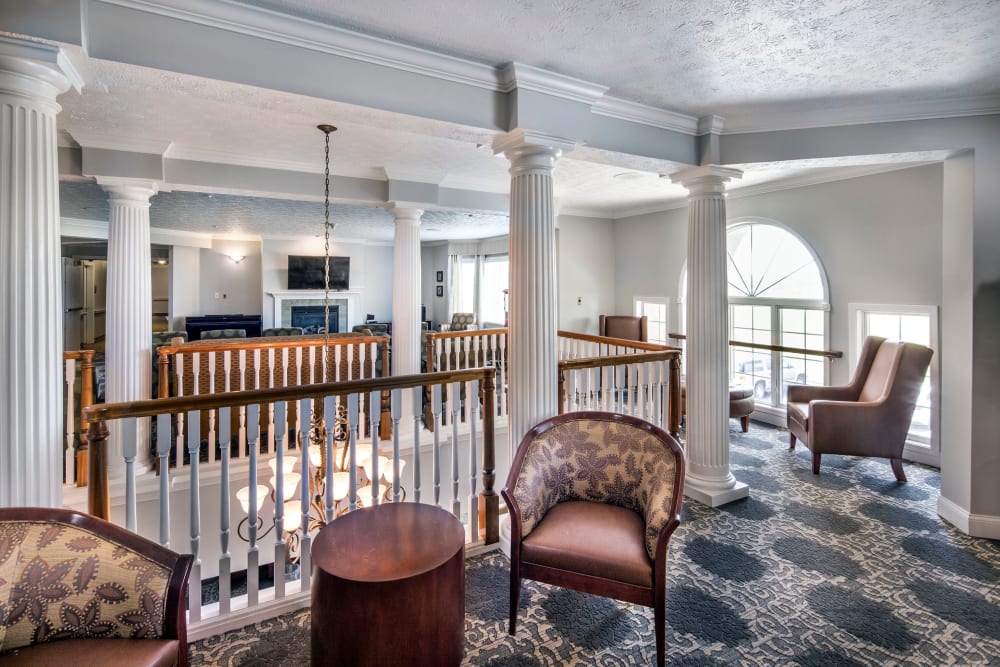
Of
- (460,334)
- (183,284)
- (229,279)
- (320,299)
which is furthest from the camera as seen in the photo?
(320,299)

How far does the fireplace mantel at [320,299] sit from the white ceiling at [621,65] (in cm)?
677

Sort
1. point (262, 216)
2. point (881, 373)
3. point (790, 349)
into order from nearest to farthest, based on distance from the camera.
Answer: point (881, 373)
point (790, 349)
point (262, 216)

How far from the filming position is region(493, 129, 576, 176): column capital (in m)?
2.63

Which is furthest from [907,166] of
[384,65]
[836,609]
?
[384,65]

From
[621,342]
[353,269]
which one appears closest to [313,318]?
[353,269]

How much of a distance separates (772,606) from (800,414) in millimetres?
2354

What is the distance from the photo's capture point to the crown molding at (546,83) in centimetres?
249

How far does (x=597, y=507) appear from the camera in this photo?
2305 millimetres

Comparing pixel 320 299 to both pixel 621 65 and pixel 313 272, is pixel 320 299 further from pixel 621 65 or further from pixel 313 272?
pixel 621 65

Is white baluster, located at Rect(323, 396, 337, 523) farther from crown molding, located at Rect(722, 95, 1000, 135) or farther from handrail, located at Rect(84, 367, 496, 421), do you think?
crown molding, located at Rect(722, 95, 1000, 135)

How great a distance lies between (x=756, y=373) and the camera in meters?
5.81

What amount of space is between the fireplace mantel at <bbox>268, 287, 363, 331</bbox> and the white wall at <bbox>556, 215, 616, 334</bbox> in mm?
5891

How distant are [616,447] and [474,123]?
5.86 ft

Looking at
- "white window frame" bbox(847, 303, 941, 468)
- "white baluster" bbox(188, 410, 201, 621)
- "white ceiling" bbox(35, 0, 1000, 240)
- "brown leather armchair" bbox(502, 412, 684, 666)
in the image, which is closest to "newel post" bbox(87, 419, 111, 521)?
"white baluster" bbox(188, 410, 201, 621)
